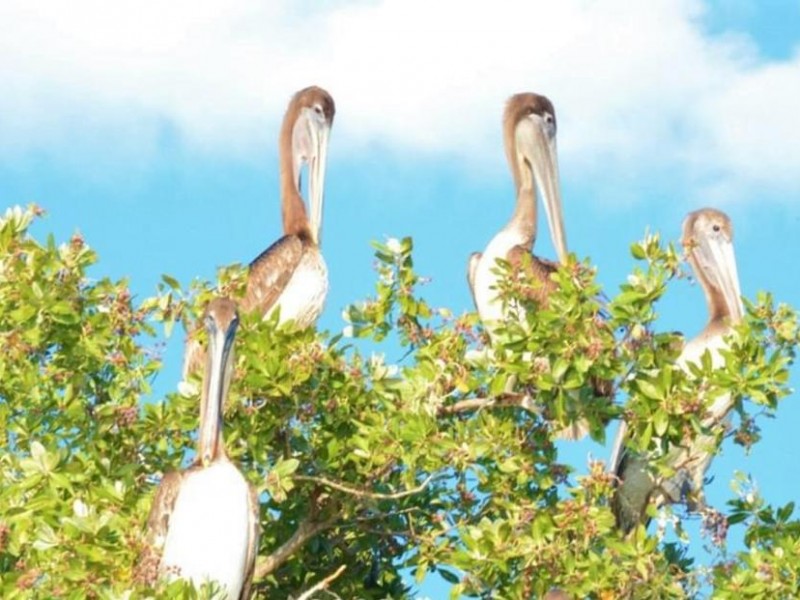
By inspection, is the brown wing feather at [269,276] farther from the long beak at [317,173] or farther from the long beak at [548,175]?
the long beak at [548,175]

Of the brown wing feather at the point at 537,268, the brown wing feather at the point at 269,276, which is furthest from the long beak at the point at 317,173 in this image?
the brown wing feather at the point at 537,268

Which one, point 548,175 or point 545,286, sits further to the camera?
point 548,175

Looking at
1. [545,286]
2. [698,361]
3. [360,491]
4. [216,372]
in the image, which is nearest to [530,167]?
[698,361]

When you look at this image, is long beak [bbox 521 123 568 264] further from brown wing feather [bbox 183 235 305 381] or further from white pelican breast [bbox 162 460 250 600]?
white pelican breast [bbox 162 460 250 600]

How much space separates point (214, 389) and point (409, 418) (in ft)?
2.90

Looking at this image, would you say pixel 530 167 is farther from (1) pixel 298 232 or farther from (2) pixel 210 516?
(2) pixel 210 516

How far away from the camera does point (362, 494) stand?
9.98m

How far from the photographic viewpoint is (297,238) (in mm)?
13500

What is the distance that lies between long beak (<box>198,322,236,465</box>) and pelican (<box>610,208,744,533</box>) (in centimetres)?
→ 197

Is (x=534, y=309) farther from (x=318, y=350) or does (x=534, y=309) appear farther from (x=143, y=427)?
(x=143, y=427)

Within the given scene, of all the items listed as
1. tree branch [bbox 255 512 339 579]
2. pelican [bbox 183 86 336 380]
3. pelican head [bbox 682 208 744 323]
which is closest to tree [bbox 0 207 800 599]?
tree branch [bbox 255 512 339 579]

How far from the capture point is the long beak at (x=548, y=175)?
13.8 m

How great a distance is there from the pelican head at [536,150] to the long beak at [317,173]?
131 centimetres

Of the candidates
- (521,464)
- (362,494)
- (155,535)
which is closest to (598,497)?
(521,464)
